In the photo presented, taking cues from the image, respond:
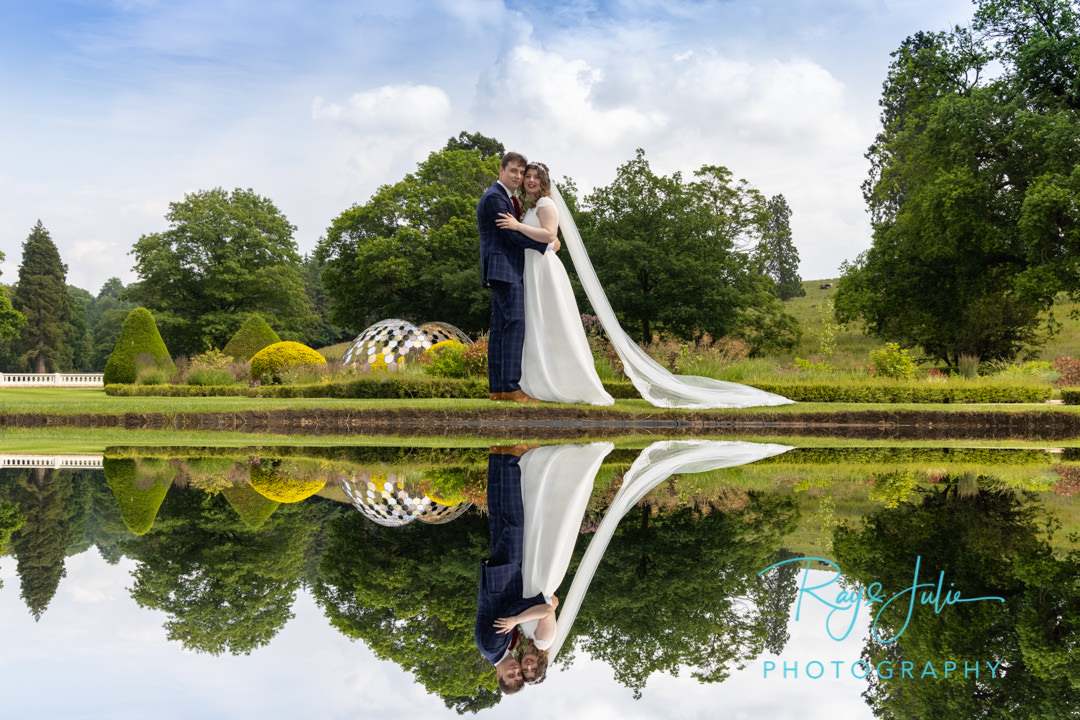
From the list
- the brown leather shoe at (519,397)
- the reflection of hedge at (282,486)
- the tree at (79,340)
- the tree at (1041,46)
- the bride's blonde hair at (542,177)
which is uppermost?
the tree at (1041,46)

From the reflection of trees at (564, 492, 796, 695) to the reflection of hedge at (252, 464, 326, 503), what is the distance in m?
1.99

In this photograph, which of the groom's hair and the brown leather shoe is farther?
the brown leather shoe

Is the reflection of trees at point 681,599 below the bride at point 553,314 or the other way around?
below

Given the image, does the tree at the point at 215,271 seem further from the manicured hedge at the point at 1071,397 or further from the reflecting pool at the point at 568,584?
the reflecting pool at the point at 568,584

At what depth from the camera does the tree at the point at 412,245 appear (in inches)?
1261

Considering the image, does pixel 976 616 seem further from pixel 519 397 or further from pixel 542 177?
pixel 542 177

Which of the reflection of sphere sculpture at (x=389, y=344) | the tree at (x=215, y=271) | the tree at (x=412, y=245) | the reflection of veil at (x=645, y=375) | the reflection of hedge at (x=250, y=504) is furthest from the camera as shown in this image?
the tree at (x=215, y=271)

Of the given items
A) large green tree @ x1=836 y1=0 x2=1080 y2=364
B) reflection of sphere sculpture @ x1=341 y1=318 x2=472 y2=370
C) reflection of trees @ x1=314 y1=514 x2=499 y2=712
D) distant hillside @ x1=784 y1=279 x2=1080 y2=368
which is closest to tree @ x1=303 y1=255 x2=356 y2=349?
reflection of sphere sculpture @ x1=341 y1=318 x2=472 y2=370

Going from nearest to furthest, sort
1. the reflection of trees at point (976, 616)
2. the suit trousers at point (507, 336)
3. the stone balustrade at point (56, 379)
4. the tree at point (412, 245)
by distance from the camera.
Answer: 1. the reflection of trees at point (976, 616)
2. the suit trousers at point (507, 336)
3. the tree at point (412, 245)
4. the stone balustrade at point (56, 379)

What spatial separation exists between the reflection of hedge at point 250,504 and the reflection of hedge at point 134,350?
23.7m

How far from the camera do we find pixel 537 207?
9008 mm

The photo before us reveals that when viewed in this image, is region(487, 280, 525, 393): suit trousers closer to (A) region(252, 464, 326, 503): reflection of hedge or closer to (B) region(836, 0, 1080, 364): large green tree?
(A) region(252, 464, 326, 503): reflection of hedge

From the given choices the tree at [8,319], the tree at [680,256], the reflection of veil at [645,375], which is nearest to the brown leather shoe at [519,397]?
the reflection of veil at [645,375]

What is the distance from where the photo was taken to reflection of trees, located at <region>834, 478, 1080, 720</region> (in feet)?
5.49
